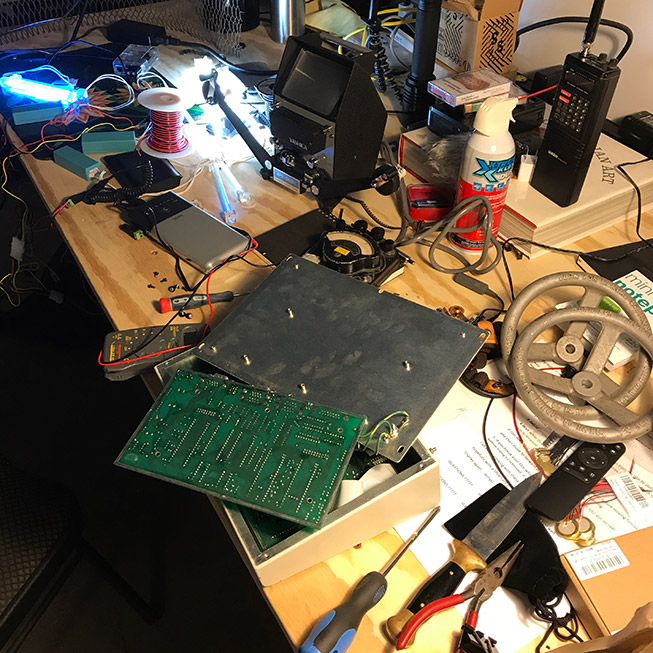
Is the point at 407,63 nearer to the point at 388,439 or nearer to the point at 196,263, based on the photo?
the point at 196,263

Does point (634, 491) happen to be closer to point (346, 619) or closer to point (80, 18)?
point (346, 619)

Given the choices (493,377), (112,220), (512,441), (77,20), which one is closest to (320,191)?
(112,220)

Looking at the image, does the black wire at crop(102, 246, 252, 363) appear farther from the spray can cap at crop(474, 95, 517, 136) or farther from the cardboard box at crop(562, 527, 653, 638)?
the cardboard box at crop(562, 527, 653, 638)

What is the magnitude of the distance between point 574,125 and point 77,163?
1.05m

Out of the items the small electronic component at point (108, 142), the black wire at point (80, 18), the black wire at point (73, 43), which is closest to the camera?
the small electronic component at point (108, 142)

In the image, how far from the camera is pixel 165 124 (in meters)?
1.42

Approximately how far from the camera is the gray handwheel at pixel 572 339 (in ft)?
3.01

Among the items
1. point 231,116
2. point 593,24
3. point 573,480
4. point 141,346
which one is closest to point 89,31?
point 231,116

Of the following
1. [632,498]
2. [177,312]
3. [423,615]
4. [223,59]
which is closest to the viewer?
[423,615]

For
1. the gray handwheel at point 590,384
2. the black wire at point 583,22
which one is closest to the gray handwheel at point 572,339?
the gray handwheel at point 590,384

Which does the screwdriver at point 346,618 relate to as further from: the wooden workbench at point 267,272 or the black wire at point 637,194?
the black wire at point 637,194

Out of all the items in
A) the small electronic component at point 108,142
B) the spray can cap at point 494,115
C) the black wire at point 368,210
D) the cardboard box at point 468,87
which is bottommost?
the small electronic component at point 108,142

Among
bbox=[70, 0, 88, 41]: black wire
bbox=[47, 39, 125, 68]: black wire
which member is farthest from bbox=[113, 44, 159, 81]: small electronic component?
bbox=[70, 0, 88, 41]: black wire

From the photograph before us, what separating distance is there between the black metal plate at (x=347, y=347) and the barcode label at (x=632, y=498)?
26 centimetres
